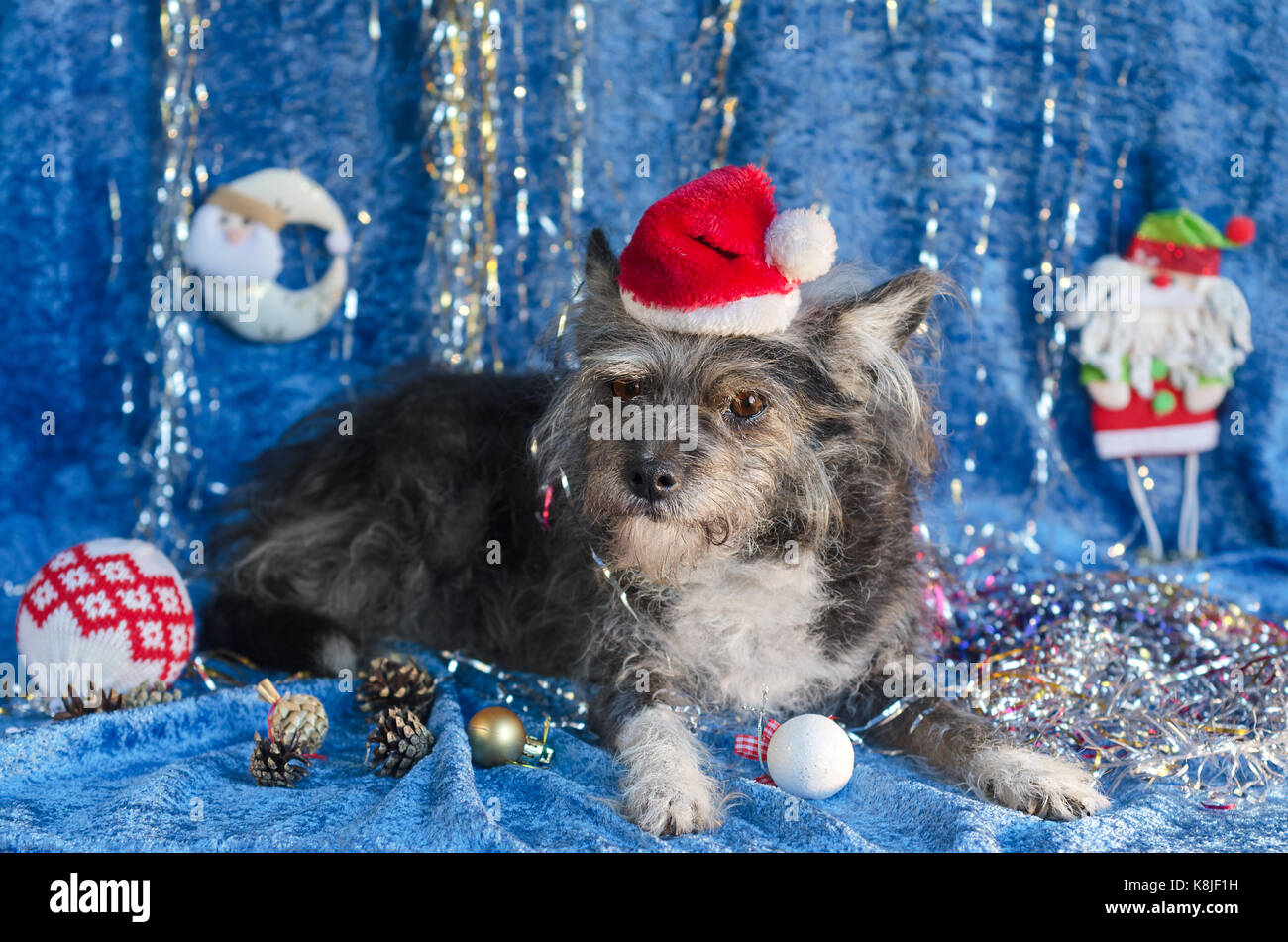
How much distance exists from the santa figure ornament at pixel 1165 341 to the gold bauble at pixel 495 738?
2857mm

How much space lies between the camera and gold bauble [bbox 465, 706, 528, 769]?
2.59 meters

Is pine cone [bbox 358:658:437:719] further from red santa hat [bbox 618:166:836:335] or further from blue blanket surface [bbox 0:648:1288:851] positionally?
red santa hat [bbox 618:166:836:335]

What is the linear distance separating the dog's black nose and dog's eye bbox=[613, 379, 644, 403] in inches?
10.9

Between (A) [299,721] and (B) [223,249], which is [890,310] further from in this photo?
(B) [223,249]

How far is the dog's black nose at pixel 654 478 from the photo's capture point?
233cm

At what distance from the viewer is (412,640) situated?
11.1 feet

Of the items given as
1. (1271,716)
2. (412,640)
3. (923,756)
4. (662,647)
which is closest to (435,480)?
(412,640)

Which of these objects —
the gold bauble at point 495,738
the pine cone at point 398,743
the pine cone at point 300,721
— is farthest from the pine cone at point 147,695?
the gold bauble at point 495,738

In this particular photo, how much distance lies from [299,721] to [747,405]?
4.07 ft

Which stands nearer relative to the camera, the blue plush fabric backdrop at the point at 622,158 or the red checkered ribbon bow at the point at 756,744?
the red checkered ribbon bow at the point at 756,744

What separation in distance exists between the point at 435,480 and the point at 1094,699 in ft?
6.27

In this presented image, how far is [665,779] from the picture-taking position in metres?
2.35

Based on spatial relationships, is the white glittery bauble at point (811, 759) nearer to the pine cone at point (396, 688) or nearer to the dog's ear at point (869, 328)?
the dog's ear at point (869, 328)

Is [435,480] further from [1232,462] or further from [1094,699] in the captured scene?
[1232,462]
